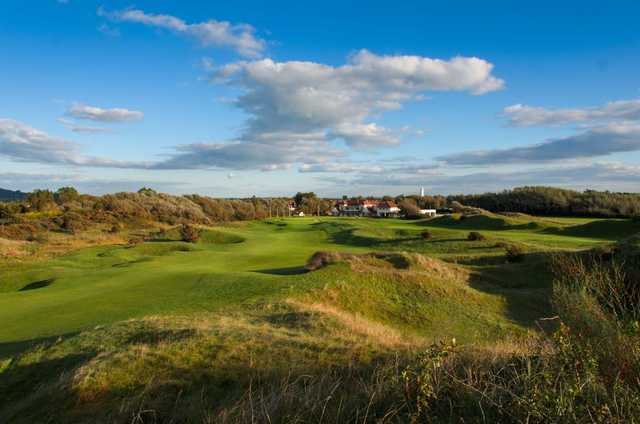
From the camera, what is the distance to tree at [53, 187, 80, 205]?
302 feet

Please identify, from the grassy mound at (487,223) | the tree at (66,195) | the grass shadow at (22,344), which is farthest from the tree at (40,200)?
the grass shadow at (22,344)

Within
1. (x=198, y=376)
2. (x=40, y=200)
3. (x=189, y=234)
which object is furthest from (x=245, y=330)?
(x=40, y=200)

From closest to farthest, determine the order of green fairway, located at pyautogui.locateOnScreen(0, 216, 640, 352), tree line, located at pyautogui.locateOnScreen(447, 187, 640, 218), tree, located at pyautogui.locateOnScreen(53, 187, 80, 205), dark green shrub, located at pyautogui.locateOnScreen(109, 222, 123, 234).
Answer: green fairway, located at pyautogui.locateOnScreen(0, 216, 640, 352) → dark green shrub, located at pyautogui.locateOnScreen(109, 222, 123, 234) → tree line, located at pyautogui.locateOnScreen(447, 187, 640, 218) → tree, located at pyautogui.locateOnScreen(53, 187, 80, 205)

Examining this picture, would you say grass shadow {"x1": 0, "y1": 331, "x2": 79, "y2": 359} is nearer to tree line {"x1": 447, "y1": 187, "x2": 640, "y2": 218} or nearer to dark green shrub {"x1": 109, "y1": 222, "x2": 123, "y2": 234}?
dark green shrub {"x1": 109, "y1": 222, "x2": 123, "y2": 234}

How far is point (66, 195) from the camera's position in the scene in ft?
314

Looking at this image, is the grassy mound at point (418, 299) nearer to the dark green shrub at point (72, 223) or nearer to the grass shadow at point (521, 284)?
the grass shadow at point (521, 284)

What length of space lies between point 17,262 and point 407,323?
99.4ft

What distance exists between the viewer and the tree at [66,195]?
9219 cm

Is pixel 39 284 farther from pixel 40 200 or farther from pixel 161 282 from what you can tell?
pixel 40 200

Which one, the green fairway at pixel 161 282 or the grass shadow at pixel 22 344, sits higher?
the grass shadow at pixel 22 344

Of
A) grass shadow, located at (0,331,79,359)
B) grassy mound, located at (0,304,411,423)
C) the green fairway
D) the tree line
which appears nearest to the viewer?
grassy mound, located at (0,304,411,423)

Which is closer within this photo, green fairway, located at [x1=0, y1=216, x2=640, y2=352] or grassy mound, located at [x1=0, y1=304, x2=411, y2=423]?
grassy mound, located at [x1=0, y1=304, x2=411, y2=423]

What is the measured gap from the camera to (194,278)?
2078 centimetres

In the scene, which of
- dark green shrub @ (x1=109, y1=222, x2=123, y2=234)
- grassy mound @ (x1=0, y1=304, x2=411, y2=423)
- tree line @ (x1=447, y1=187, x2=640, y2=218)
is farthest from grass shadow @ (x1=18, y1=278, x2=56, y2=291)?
tree line @ (x1=447, y1=187, x2=640, y2=218)
